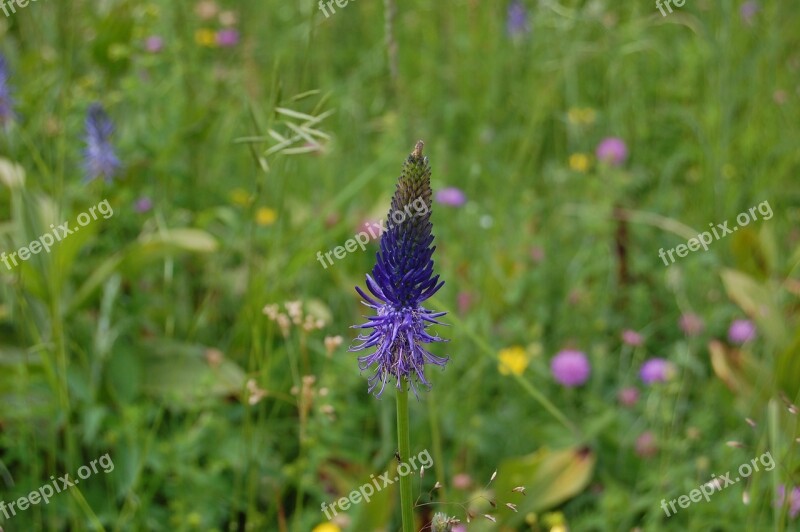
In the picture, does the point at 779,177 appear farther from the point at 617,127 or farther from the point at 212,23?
the point at 212,23

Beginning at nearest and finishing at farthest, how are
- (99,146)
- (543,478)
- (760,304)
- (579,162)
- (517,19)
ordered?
(543,478) → (760,304) → (99,146) → (579,162) → (517,19)

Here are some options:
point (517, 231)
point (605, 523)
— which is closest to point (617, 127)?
point (517, 231)

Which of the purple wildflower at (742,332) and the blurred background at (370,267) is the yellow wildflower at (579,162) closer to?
the blurred background at (370,267)

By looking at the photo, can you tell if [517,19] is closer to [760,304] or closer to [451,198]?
[451,198]

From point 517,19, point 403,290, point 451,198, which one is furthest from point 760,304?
point 517,19

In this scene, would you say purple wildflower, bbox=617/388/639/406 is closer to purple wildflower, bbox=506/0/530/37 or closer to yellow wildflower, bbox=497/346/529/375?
yellow wildflower, bbox=497/346/529/375

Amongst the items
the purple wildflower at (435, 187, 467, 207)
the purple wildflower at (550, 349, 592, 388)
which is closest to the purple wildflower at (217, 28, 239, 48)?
the purple wildflower at (435, 187, 467, 207)

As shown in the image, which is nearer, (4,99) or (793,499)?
(793,499)
